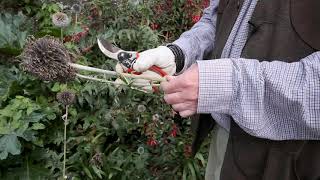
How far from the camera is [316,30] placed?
118 centimetres

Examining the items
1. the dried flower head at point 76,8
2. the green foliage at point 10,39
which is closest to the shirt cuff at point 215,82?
the green foliage at point 10,39

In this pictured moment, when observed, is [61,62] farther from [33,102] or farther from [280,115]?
[33,102]

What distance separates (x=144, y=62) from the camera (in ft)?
4.54

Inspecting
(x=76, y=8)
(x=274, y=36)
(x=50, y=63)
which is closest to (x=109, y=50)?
(x=50, y=63)

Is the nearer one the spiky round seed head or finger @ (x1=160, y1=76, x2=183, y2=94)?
finger @ (x1=160, y1=76, x2=183, y2=94)

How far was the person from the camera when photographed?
44.8 inches

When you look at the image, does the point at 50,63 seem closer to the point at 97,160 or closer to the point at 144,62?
the point at 144,62

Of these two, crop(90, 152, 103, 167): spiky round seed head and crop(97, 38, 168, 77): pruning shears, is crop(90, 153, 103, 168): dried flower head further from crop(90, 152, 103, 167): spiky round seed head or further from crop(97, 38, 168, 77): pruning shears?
crop(97, 38, 168, 77): pruning shears

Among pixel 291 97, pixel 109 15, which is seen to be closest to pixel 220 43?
pixel 291 97

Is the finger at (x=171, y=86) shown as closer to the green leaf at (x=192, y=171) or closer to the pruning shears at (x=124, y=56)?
the pruning shears at (x=124, y=56)

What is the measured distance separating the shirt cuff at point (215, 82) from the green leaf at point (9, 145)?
1.18 meters

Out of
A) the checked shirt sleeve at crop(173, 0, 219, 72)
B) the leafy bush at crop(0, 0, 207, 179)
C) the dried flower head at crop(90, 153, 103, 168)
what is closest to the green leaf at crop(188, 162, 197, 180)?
the leafy bush at crop(0, 0, 207, 179)

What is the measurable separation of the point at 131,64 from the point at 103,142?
129cm

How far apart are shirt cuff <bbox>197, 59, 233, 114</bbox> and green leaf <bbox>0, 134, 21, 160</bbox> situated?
1.18m
